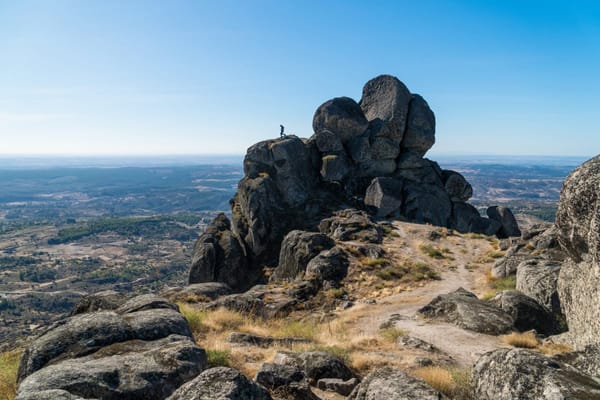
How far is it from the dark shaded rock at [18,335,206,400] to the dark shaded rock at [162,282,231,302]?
44.8 feet

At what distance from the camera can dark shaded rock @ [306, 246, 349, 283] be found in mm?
29250

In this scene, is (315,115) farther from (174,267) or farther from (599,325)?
(174,267)

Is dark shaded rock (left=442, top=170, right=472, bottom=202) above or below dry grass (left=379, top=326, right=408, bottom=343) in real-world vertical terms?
above

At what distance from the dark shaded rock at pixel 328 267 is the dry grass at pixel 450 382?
1843 centimetres

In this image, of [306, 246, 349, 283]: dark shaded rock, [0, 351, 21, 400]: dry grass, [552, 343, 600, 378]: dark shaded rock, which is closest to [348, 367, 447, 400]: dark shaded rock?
[552, 343, 600, 378]: dark shaded rock

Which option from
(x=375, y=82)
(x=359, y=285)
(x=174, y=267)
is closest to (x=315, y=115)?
(x=375, y=82)

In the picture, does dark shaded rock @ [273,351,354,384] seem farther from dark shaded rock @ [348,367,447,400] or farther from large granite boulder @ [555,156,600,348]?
large granite boulder @ [555,156,600,348]

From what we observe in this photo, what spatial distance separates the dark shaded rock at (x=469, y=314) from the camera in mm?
16797

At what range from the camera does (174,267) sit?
633ft

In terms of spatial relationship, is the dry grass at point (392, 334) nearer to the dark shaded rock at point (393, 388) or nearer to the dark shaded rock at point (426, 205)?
the dark shaded rock at point (393, 388)

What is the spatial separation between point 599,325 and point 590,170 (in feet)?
15.8

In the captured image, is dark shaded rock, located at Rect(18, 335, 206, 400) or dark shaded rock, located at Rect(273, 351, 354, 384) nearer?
dark shaded rock, located at Rect(18, 335, 206, 400)

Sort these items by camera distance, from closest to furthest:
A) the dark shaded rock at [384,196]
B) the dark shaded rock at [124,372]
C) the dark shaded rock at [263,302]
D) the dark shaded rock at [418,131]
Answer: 1. the dark shaded rock at [124,372]
2. the dark shaded rock at [263,302]
3. the dark shaded rock at [384,196]
4. the dark shaded rock at [418,131]

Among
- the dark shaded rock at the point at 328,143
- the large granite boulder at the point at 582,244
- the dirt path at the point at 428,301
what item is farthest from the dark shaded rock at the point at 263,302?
the dark shaded rock at the point at 328,143
